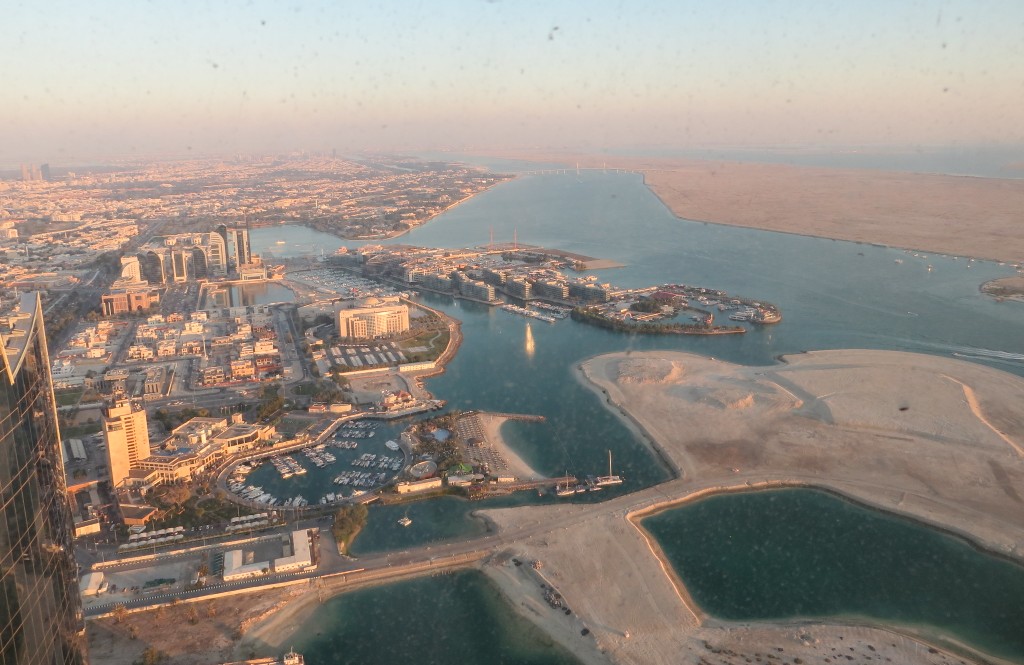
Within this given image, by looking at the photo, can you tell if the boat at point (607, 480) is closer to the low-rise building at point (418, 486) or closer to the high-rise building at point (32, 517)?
the low-rise building at point (418, 486)

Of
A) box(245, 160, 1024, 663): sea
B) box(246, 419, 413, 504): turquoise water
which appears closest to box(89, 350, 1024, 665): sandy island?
box(245, 160, 1024, 663): sea

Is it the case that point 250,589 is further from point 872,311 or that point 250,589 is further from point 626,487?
point 872,311

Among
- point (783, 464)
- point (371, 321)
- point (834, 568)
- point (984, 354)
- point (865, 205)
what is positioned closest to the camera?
point (834, 568)

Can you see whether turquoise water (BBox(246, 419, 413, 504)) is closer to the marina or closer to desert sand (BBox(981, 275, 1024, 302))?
the marina

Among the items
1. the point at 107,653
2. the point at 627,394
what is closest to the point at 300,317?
the point at 627,394

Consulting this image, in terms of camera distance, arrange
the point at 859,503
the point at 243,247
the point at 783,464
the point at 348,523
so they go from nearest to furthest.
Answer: the point at 348,523, the point at 859,503, the point at 783,464, the point at 243,247

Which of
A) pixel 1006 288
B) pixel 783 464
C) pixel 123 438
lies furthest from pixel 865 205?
pixel 123 438

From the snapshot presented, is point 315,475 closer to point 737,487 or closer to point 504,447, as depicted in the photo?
point 504,447
